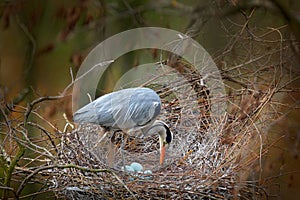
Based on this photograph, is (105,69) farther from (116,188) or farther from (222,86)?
(116,188)

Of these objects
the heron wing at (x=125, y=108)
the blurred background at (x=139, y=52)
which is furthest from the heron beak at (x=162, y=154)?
the blurred background at (x=139, y=52)

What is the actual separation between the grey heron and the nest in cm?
7

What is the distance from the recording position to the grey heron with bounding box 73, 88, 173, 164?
181 cm

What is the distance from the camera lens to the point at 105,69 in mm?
1983

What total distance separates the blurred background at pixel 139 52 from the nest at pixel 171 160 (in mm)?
98

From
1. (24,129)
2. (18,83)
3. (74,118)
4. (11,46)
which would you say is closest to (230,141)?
(74,118)

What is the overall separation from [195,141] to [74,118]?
1.46ft

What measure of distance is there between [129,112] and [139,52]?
0.23 metres

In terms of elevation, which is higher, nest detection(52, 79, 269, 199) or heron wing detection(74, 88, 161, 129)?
heron wing detection(74, 88, 161, 129)

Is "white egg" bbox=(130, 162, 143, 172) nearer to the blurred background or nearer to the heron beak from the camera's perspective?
the heron beak

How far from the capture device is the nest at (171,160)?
62.1 inches

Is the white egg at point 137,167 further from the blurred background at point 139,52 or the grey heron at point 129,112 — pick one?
the blurred background at point 139,52

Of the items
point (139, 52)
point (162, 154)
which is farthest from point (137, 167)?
point (139, 52)

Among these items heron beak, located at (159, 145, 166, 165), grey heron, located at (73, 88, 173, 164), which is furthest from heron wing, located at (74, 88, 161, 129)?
heron beak, located at (159, 145, 166, 165)
